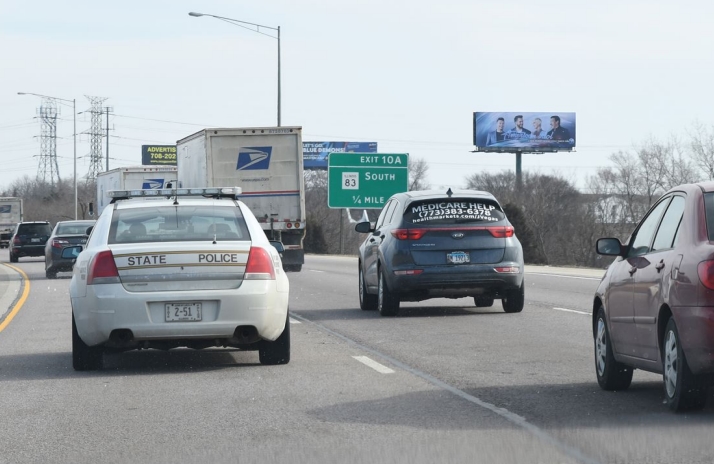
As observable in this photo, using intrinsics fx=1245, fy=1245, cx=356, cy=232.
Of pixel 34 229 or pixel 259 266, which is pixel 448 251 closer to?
pixel 259 266

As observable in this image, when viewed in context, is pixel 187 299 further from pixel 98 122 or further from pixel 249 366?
pixel 98 122

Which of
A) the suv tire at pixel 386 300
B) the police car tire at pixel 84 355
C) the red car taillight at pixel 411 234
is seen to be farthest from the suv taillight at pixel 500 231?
the police car tire at pixel 84 355

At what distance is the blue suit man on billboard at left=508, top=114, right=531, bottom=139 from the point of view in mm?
95500

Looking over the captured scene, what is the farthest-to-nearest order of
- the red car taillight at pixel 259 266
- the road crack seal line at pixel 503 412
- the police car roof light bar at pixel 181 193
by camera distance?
the police car roof light bar at pixel 181 193 < the red car taillight at pixel 259 266 < the road crack seal line at pixel 503 412

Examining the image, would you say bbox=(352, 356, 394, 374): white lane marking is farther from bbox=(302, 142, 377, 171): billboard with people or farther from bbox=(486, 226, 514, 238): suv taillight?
bbox=(302, 142, 377, 171): billboard with people

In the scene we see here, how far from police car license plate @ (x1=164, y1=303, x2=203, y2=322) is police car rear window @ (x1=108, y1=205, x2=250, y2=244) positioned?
684 millimetres

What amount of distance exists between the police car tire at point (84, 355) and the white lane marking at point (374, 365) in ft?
7.86

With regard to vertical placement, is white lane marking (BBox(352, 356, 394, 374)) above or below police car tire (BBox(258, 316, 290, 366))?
below

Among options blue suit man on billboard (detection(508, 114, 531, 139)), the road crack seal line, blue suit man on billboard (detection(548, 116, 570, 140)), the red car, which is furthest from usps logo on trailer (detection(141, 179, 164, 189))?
blue suit man on billboard (detection(548, 116, 570, 140))

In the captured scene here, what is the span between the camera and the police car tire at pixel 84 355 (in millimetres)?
10898

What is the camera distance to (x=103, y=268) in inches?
416

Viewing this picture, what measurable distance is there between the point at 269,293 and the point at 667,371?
3.83 m

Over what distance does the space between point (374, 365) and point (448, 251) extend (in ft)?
18.4

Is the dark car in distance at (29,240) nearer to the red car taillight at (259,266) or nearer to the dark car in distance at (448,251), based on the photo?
the dark car in distance at (448,251)
